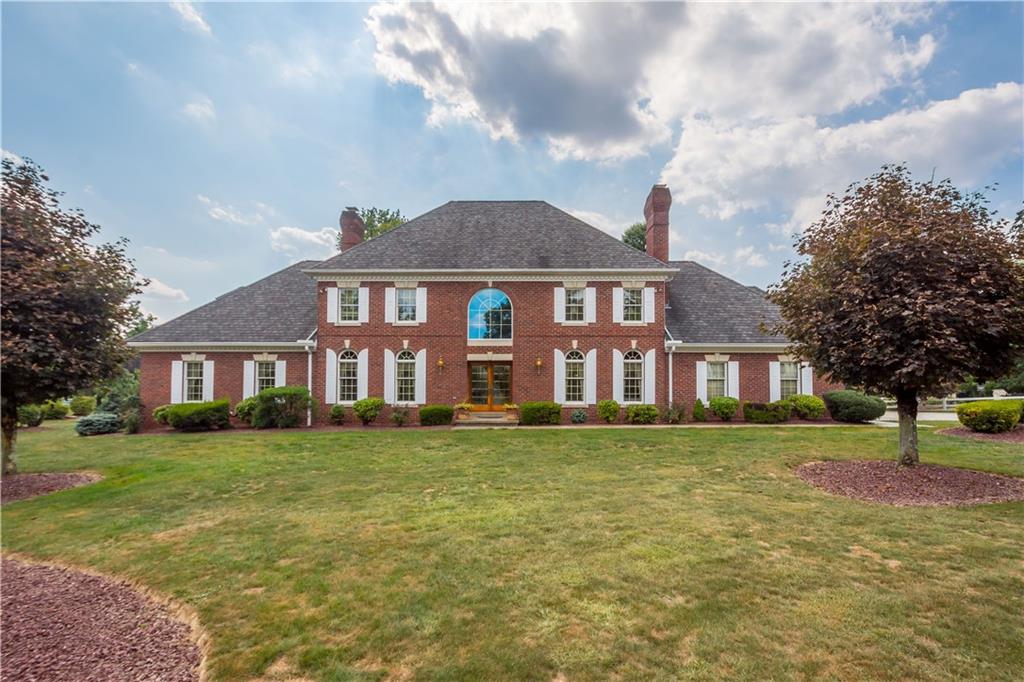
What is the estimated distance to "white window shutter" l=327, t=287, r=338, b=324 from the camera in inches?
690

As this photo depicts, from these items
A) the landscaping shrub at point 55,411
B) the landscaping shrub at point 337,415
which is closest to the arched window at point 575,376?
the landscaping shrub at point 337,415

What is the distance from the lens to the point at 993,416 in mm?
12898

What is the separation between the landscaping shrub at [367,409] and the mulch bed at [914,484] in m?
13.4

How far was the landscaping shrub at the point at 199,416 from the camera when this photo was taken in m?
15.7

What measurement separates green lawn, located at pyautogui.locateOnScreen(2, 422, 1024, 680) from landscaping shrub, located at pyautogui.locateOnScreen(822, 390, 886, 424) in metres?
7.11

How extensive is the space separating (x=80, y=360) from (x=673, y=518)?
1063cm

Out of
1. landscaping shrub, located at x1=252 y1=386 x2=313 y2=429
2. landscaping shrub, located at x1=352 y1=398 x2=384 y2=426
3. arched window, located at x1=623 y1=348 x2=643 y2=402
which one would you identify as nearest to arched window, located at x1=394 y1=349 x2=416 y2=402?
landscaping shrub, located at x1=352 y1=398 x2=384 y2=426

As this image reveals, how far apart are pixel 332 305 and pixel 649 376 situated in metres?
13.0

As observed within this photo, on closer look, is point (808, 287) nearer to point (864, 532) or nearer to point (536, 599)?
point (864, 532)

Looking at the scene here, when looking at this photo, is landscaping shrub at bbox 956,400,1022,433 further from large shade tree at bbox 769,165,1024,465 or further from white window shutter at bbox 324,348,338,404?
white window shutter at bbox 324,348,338,404

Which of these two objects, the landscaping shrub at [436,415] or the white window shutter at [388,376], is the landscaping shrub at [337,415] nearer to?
the white window shutter at [388,376]

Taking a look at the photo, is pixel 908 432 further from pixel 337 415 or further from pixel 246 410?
pixel 246 410

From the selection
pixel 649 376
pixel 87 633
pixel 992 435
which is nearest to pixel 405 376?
→ pixel 649 376

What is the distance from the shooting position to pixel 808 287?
8.46 m
